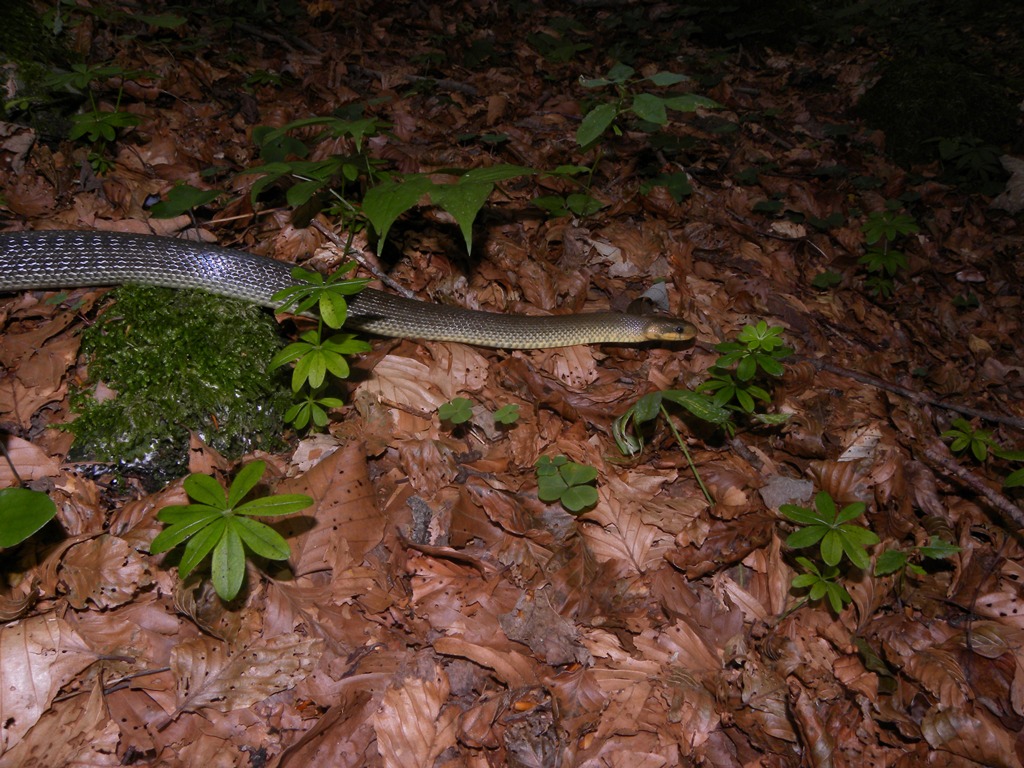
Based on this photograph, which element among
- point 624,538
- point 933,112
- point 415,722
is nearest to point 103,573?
point 415,722

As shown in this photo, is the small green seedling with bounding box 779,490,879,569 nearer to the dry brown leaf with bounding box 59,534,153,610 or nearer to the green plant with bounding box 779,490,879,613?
the green plant with bounding box 779,490,879,613

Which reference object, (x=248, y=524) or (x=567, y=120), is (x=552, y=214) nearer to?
(x=567, y=120)

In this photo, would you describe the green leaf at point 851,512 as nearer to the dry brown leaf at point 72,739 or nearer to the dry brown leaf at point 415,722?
the dry brown leaf at point 415,722

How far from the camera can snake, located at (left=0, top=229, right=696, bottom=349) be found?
3.71 meters

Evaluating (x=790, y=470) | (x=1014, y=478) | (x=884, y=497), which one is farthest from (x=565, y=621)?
(x=1014, y=478)

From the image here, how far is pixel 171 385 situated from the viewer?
10.3 feet

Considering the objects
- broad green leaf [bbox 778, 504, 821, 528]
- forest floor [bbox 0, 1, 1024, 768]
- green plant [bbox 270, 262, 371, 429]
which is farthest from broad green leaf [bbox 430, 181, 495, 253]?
broad green leaf [bbox 778, 504, 821, 528]

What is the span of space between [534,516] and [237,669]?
164 cm

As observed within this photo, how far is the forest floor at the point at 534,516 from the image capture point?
2.43m

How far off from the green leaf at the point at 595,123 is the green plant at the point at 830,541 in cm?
274

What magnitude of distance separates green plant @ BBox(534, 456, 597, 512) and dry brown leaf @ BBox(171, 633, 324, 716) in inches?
56.5

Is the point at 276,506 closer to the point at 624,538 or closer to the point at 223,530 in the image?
the point at 223,530

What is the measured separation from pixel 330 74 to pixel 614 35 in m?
6.27

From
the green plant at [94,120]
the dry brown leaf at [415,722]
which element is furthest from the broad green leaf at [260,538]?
the green plant at [94,120]
